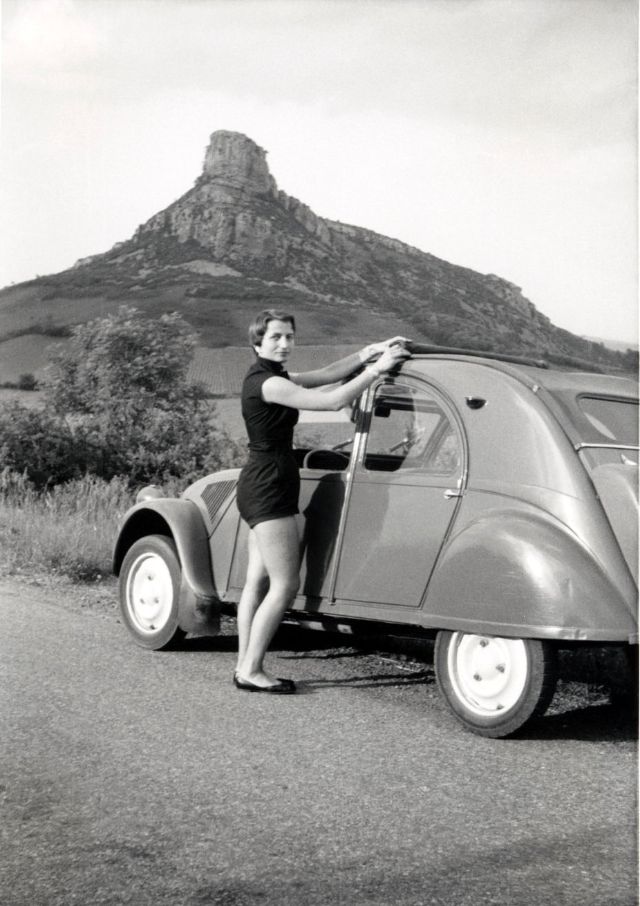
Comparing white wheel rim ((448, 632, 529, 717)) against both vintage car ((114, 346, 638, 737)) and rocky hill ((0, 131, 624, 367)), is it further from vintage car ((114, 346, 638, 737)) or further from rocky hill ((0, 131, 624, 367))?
rocky hill ((0, 131, 624, 367))

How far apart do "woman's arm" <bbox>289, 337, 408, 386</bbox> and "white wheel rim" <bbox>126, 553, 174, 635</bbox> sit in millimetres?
1509

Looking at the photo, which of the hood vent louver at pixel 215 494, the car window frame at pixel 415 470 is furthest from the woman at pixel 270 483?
the hood vent louver at pixel 215 494

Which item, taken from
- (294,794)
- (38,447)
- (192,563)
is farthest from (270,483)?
(38,447)

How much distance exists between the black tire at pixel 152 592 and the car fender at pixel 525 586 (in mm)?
2044

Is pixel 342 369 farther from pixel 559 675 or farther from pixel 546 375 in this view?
pixel 559 675

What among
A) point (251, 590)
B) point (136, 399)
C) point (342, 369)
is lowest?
point (251, 590)

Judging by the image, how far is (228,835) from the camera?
3.32 meters

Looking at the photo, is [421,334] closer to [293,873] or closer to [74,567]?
[74,567]

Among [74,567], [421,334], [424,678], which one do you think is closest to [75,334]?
[421,334]

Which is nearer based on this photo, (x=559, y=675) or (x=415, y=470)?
(x=415, y=470)

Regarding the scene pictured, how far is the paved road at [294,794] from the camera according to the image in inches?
117

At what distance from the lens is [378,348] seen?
5.44 metres

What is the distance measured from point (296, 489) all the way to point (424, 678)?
4.59 feet

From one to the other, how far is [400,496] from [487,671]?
936mm
